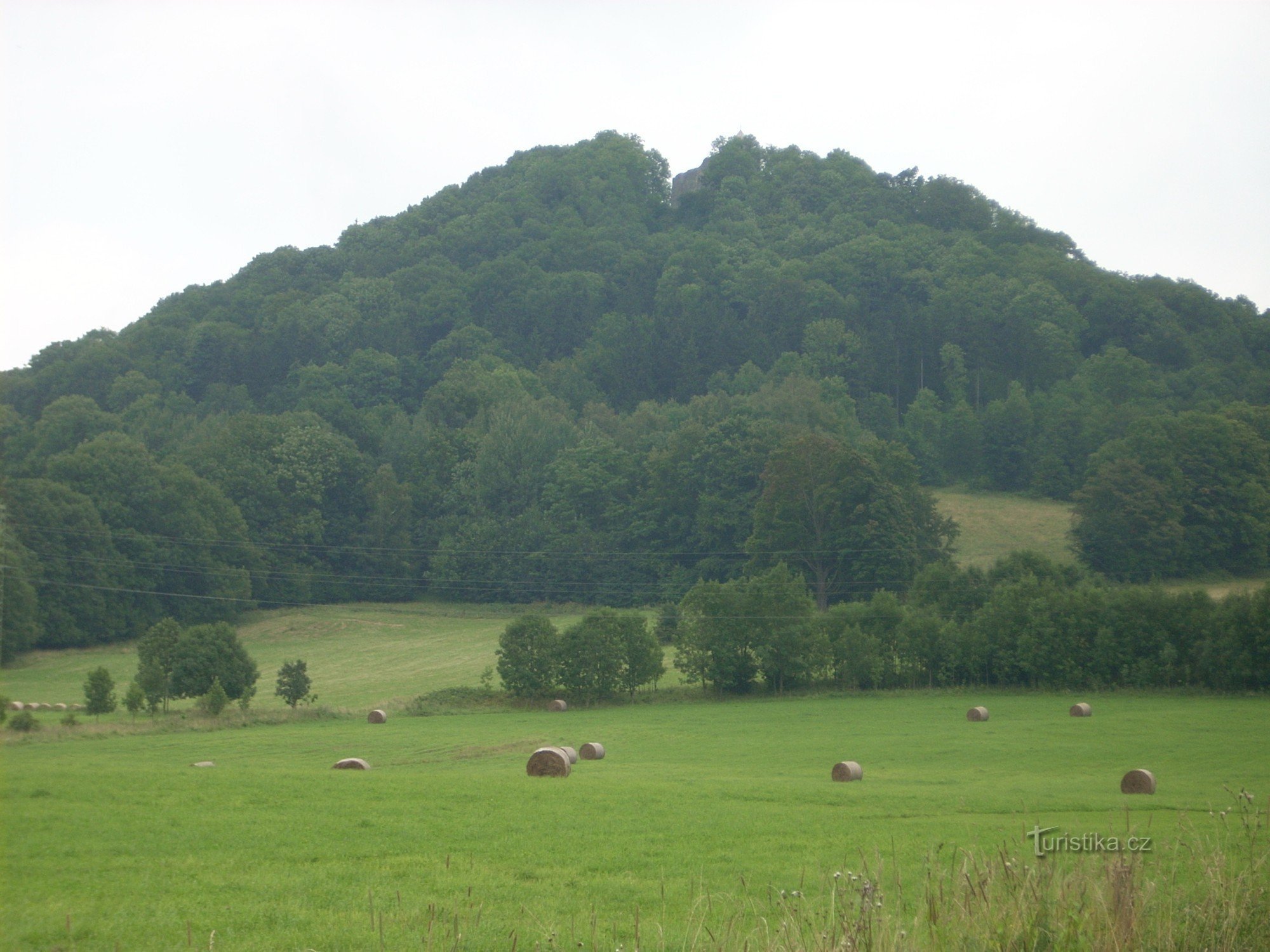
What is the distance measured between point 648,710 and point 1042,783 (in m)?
25.8

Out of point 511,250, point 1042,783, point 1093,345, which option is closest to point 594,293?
point 511,250

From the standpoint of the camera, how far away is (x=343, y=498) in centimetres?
9531

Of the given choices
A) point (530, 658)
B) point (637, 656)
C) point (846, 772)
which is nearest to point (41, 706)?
point (530, 658)

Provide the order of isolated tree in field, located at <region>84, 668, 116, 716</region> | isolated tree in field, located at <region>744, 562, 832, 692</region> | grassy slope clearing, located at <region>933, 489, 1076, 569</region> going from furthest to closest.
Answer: grassy slope clearing, located at <region>933, 489, 1076, 569</region> → isolated tree in field, located at <region>744, 562, 832, 692</region> → isolated tree in field, located at <region>84, 668, 116, 716</region>

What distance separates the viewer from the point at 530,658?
5053 cm

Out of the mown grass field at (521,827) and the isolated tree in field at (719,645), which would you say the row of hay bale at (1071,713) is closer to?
the mown grass field at (521,827)

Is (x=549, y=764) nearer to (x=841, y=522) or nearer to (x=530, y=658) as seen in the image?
(x=530, y=658)

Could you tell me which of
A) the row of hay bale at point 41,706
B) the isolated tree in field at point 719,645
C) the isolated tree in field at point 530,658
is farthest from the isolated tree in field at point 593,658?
the row of hay bale at point 41,706

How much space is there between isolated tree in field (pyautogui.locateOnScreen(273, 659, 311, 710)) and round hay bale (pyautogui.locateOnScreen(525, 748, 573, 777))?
984 inches

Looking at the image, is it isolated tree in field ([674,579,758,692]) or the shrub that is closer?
the shrub

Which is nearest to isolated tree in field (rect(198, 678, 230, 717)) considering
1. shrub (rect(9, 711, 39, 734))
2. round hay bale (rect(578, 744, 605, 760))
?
shrub (rect(9, 711, 39, 734))

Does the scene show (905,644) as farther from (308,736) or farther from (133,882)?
(133,882)

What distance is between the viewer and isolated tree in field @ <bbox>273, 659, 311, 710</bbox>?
45.6m

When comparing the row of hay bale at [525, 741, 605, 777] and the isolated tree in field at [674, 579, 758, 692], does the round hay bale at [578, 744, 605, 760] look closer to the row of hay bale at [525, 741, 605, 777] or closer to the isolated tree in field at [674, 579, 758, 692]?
the row of hay bale at [525, 741, 605, 777]
